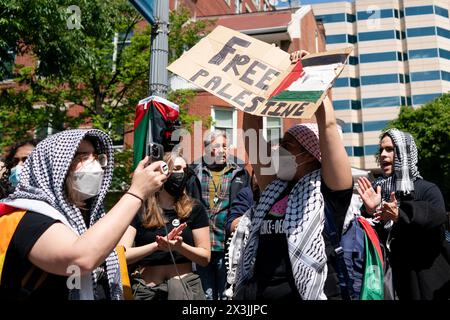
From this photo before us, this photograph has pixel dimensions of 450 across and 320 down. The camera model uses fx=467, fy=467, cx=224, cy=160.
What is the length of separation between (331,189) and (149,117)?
181cm

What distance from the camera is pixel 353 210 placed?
8.80 feet

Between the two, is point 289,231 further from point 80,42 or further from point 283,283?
point 80,42

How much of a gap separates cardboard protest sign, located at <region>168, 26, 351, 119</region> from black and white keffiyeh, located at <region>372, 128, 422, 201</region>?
145cm

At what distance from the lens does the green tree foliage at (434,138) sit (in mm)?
27969

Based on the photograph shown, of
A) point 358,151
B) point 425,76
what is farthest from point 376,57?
point 358,151

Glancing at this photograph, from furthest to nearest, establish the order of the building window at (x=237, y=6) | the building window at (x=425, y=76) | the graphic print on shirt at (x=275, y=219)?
the building window at (x=425, y=76) < the building window at (x=237, y=6) < the graphic print on shirt at (x=275, y=219)

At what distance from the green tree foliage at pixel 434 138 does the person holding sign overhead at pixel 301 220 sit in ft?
89.6

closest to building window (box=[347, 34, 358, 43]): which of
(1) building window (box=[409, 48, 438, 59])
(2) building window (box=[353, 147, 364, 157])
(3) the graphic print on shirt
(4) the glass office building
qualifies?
(4) the glass office building

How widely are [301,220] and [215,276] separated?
2.16 meters

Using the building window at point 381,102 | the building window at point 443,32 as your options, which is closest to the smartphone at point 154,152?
the building window at point 381,102

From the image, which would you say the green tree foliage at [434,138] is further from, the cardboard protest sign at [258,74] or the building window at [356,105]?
the cardboard protest sign at [258,74]

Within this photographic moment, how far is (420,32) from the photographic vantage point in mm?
56562

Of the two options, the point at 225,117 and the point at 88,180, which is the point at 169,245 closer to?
the point at 88,180
